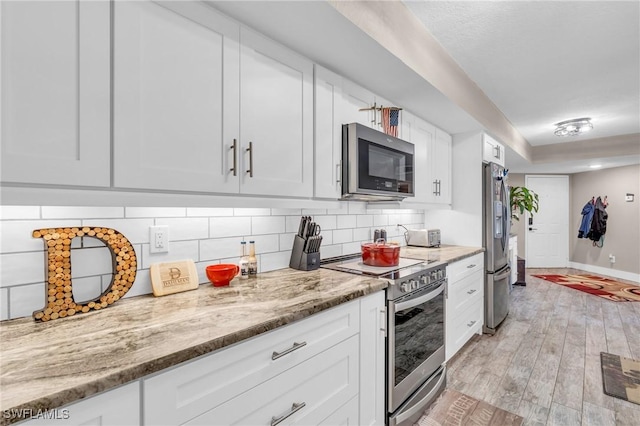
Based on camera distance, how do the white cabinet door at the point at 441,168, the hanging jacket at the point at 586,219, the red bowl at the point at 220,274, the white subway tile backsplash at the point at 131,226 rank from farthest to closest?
the hanging jacket at the point at 586,219 < the white cabinet door at the point at 441,168 < the red bowl at the point at 220,274 < the white subway tile backsplash at the point at 131,226

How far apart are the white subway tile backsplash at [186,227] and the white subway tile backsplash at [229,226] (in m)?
0.04

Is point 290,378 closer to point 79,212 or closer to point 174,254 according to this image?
point 174,254

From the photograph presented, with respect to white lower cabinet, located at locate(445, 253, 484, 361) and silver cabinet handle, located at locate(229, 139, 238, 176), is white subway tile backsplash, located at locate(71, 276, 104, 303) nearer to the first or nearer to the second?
silver cabinet handle, located at locate(229, 139, 238, 176)

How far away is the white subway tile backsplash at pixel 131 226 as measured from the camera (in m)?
1.28

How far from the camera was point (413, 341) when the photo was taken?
1885 millimetres

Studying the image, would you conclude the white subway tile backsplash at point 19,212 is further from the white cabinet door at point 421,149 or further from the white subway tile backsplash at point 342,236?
the white cabinet door at point 421,149

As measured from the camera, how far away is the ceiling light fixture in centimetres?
386

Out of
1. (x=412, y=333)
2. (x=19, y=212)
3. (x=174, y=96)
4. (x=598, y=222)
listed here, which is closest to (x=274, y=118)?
(x=174, y=96)

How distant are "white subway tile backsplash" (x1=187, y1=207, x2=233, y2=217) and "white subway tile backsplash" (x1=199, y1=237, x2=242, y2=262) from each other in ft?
0.45

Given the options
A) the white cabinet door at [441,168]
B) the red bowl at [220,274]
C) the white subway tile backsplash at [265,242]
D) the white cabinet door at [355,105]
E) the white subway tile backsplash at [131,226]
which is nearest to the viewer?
the white subway tile backsplash at [131,226]

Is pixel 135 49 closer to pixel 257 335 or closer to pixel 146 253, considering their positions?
pixel 146 253

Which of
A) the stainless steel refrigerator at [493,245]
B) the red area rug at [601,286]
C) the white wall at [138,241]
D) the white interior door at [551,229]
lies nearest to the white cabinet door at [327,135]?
the white wall at [138,241]

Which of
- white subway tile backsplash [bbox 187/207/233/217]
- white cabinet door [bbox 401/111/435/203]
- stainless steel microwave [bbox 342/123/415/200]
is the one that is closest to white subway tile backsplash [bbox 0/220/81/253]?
white subway tile backsplash [bbox 187/207/233/217]

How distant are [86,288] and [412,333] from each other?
168 centimetres
